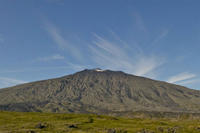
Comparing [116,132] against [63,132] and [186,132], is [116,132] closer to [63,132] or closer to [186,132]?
[63,132]

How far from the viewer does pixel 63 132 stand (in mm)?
75875

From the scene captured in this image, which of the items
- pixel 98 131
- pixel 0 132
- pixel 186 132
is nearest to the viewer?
pixel 0 132

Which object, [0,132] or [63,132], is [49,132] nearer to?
[63,132]

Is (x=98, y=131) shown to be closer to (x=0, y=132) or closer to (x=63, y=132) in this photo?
(x=63, y=132)

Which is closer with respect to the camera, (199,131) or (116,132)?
(116,132)

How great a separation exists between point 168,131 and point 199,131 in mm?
15460

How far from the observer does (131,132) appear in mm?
82125

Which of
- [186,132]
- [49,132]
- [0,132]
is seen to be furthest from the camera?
[186,132]

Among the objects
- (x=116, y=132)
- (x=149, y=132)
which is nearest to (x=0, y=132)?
(x=116, y=132)

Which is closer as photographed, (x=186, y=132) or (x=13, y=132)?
(x=13, y=132)

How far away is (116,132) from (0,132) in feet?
130

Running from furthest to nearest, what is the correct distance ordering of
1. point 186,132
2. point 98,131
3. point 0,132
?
point 186,132 < point 98,131 < point 0,132

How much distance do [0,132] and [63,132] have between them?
20.2m

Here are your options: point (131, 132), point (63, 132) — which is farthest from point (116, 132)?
point (63, 132)
